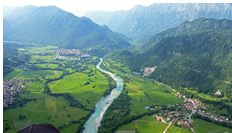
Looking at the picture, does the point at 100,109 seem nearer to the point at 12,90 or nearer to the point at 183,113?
the point at 183,113

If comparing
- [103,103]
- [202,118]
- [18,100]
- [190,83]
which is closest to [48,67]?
[18,100]

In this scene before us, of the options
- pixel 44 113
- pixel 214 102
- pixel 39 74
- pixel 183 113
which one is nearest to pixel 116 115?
pixel 44 113

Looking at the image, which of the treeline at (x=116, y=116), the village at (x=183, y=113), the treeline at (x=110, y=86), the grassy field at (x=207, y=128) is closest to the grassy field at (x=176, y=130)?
the village at (x=183, y=113)

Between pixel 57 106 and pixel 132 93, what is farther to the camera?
pixel 132 93

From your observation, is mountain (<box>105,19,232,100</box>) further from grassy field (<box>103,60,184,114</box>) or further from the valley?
grassy field (<box>103,60,184,114</box>)

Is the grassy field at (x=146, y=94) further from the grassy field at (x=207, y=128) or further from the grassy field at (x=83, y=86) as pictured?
the grassy field at (x=207, y=128)

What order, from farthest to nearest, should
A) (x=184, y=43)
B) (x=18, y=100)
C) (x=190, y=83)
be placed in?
1. (x=184, y=43)
2. (x=190, y=83)
3. (x=18, y=100)

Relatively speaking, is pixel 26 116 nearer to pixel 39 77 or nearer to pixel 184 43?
pixel 39 77
